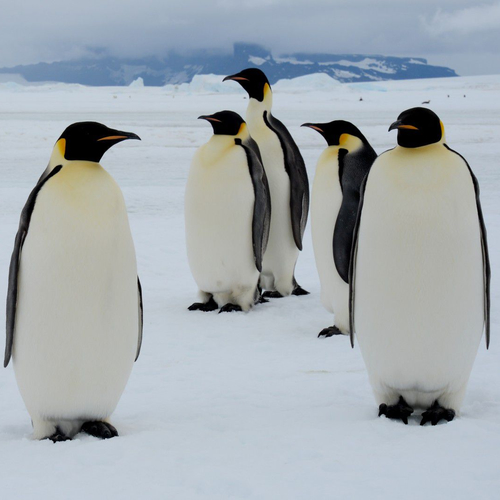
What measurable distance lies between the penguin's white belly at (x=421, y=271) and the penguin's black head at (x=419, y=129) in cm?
4

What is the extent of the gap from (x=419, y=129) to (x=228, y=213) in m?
2.42

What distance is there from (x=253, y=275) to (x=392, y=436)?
8.79 ft

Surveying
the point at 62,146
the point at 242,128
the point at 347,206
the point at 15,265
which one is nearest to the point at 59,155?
the point at 62,146

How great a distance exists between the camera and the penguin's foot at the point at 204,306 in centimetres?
518

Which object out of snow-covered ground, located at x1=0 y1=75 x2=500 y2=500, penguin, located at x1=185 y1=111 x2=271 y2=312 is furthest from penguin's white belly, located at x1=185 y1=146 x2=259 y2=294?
snow-covered ground, located at x1=0 y1=75 x2=500 y2=500

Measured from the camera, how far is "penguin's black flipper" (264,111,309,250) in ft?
17.9

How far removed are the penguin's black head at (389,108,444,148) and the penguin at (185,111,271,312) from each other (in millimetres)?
2255

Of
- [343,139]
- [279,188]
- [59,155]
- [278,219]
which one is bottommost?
[278,219]

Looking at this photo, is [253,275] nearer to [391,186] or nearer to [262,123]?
[262,123]

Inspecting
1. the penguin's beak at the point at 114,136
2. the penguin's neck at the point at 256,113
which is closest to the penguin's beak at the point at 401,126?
the penguin's beak at the point at 114,136

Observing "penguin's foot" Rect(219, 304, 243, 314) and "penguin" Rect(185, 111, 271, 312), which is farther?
"penguin's foot" Rect(219, 304, 243, 314)

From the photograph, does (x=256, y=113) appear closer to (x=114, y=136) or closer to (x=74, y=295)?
(x=114, y=136)

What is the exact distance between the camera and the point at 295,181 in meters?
5.45

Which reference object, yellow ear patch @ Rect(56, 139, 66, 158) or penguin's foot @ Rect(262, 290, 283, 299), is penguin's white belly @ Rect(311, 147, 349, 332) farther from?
yellow ear patch @ Rect(56, 139, 66, 158)
